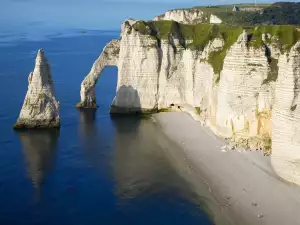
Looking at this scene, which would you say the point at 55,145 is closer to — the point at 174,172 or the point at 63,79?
the point at 174,172

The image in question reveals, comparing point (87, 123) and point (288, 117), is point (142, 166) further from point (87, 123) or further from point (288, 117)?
point (87, 123)

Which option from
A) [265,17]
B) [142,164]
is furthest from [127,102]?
[265,17]

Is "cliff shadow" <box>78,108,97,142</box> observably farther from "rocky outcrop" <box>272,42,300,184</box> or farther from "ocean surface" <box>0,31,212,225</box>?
"rocky outcrop" <box>272,42,300,184</box>

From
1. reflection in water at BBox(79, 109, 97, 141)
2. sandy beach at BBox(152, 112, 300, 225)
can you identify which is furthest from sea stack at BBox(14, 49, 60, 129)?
sandy beach at BBox(152, 112, 300, 225)

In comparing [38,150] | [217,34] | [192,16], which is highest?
[192,16]

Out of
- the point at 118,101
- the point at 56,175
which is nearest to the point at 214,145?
the point at 56,175

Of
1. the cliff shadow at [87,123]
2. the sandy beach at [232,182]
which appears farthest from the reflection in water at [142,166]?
the cliff shadow at [87,123]
